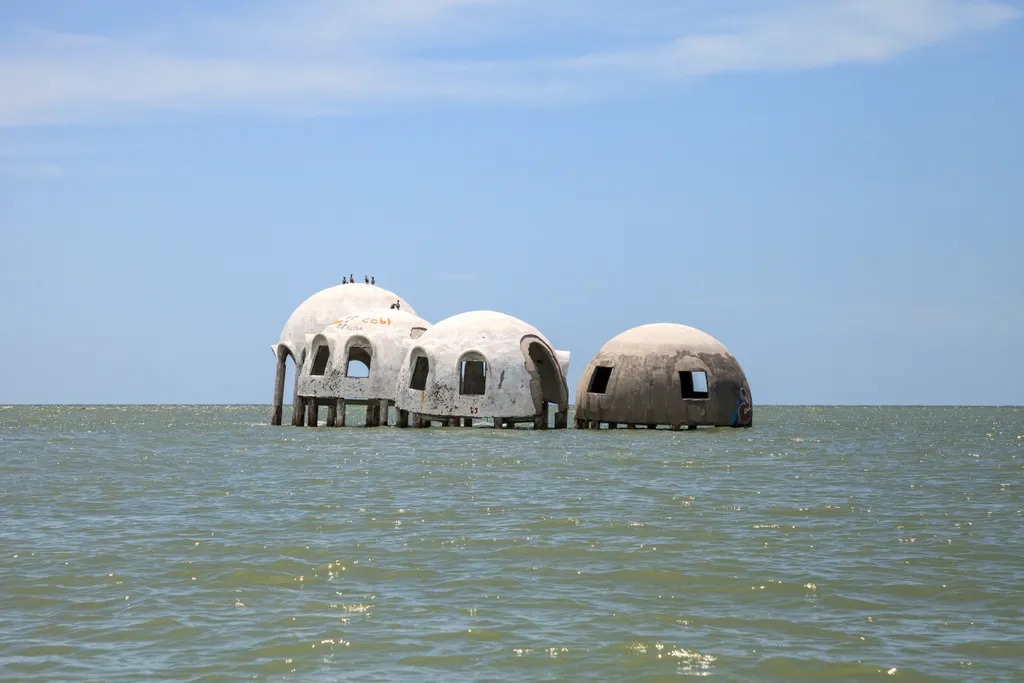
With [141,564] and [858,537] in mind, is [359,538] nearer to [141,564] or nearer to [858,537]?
[141,564]

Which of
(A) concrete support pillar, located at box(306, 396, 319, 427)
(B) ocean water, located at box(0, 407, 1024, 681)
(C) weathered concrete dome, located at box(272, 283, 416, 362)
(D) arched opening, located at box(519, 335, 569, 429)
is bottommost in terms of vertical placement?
(B) ocean water, located at box(0, 407, 1024, 681)

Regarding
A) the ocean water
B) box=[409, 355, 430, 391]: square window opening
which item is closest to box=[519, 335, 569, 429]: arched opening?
box=[409, 355, 430, 391]: square window opening

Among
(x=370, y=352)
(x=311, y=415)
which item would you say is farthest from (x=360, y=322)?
(x=311, y=415)

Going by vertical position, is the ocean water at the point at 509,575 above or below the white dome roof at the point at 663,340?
below

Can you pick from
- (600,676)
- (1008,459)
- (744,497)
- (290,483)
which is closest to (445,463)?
(290,483)

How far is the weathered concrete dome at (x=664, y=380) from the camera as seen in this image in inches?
1398

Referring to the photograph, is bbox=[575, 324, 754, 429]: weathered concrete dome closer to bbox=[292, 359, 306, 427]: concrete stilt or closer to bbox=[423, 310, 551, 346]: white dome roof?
bbox=[423, 310, 551, 346]: white dome roof

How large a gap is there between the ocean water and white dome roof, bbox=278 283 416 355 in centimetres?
1792

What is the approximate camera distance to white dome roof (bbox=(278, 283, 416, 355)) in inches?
1634

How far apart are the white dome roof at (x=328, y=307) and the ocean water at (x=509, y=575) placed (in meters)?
17.9

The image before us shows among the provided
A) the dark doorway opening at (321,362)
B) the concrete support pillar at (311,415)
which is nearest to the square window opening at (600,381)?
the concrete support pillar at (311,415)

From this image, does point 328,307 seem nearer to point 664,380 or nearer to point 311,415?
point 311,415

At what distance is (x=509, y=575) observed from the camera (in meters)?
11.9

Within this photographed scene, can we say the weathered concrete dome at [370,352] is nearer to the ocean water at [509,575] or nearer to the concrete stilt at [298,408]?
the concrete stilt at [298,408]
